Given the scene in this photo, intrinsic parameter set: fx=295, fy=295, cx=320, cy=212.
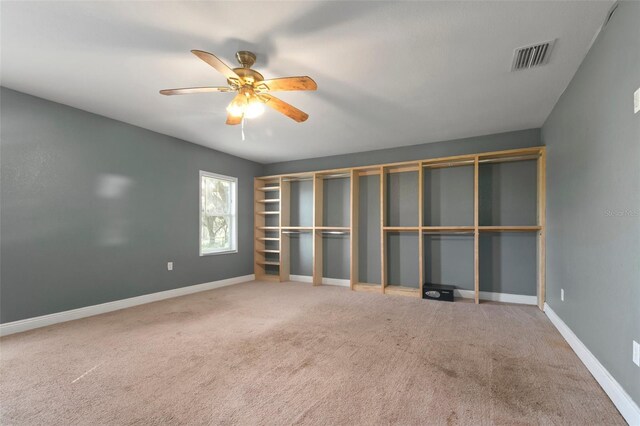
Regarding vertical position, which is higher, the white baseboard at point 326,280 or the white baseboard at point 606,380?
the white baseboard at point 606,380

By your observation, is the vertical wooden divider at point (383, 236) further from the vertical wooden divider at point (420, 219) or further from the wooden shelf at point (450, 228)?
the wooden shelf at point (450, 228)

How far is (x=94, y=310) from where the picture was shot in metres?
3.66

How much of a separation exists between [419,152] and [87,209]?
4.91 m

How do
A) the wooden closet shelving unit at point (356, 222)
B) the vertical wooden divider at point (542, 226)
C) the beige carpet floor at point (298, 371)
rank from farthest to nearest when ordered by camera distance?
1. the wooden closet shelving unit at point (356, 222)
2. the vertical wooden divider at point (542, 226)
3. the beige carpet floor at point (298, 371)

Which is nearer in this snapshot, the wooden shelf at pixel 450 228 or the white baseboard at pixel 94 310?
the white baseboard at pixel 94 310

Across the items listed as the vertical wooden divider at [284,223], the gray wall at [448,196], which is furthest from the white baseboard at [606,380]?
the vertical wooden divider at [284,223]

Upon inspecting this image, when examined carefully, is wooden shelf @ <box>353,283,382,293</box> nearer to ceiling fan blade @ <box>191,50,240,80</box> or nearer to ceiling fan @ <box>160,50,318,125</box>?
ceiling fan @ <box>160,50,318,125</box>

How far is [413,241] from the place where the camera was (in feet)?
16.5

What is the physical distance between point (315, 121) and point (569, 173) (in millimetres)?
2842

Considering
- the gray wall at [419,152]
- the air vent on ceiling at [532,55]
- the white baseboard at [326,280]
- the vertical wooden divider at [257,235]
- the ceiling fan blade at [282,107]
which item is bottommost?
the white baseboard at [326,280]

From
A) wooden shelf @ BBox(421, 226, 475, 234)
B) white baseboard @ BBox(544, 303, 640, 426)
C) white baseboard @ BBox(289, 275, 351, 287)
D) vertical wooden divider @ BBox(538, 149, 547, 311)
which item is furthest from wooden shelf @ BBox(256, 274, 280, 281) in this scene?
white baseboard @ BBox(544, 303, 640, 426)

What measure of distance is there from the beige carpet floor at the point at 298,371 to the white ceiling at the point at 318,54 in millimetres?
2508

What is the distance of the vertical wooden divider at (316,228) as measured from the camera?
18.2ft

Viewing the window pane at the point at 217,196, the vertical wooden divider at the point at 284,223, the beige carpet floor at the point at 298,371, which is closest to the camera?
the beige carpet floor at the point at 298,371
